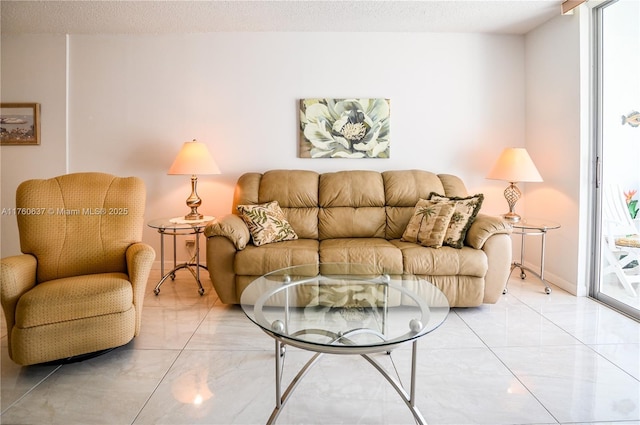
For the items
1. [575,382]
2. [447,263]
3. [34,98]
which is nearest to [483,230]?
[447,263]

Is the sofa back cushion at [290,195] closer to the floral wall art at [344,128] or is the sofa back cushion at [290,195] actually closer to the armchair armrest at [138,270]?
the floral wall art at [344,128]

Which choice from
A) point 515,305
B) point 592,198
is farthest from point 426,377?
point 592,198

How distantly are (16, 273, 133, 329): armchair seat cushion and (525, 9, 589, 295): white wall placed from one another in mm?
3396

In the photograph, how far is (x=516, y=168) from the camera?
3.29m

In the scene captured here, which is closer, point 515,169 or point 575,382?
point 575,382

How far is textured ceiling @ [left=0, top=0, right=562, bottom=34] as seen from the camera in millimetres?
3109

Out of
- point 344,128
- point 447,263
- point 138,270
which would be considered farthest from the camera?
point 344,128

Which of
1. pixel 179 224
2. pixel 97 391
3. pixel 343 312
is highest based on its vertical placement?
pixel 179 224

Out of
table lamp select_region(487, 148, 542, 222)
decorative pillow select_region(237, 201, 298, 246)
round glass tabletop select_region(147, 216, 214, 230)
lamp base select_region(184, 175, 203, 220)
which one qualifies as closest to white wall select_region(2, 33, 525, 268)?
lamp base select_region(184, 175, 203, 220)

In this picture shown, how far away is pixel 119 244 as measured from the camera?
8.05ft

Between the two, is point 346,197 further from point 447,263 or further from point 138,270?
point 138,270

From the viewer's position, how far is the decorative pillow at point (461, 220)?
2.81 m

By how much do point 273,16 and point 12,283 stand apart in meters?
2.76

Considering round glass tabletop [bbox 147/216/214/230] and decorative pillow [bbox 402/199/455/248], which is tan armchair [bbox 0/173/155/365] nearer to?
round glass tabletop [bbox 147/216/214/230]
